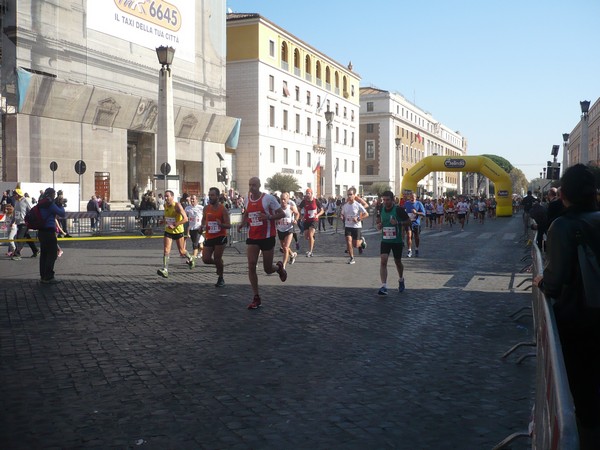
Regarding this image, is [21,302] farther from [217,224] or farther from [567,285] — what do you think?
[567,285]

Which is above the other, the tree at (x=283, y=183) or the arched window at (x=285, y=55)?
the arched window at (x=285, y=55)

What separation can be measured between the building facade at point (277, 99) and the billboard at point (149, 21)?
36.1 ft

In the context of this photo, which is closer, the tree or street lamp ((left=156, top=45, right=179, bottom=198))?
street lamp ((left=156, top=45, right=179, bottom=198))

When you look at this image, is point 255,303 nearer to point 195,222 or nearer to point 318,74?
point 195,222

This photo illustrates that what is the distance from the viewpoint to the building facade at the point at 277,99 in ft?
173

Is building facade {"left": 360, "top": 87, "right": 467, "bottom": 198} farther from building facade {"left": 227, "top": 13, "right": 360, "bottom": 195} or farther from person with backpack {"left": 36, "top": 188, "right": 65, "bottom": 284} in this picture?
person with backpack {"left": 36, "top": 188, "right": 65, "bottom": 284}

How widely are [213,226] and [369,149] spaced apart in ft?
266

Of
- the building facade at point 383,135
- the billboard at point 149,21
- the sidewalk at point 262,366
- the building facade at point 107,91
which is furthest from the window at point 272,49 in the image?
the sidewalk at point 262,366

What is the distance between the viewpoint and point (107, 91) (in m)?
34.0

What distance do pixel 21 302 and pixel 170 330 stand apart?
128 inches

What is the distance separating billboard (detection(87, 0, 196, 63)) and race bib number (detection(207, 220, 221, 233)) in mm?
26800

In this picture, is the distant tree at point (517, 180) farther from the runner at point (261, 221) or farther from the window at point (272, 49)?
the runner at point (261, 221)

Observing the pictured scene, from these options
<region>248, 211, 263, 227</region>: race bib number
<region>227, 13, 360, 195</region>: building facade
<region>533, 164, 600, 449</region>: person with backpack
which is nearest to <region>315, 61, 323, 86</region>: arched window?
<region>227, 13, 360, 195</region>: building facade

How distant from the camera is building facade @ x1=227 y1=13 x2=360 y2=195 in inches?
2074
